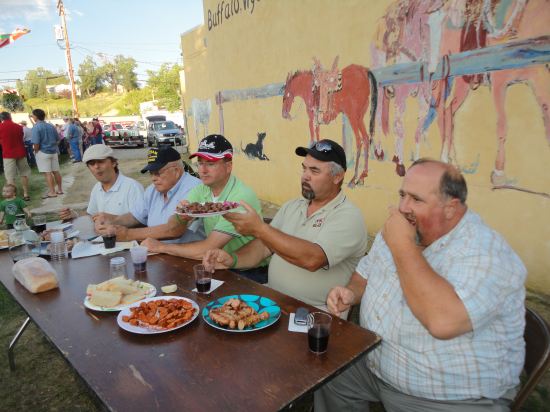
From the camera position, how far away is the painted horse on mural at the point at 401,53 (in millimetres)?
4578

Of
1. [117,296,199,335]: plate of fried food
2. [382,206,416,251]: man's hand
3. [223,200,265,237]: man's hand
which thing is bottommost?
[117,296,199,335]: plate of fried food

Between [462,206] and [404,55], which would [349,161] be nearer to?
[404,55]

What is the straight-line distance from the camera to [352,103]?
5691 mm

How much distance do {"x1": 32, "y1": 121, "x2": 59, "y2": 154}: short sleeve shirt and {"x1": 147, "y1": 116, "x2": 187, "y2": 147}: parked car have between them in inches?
456

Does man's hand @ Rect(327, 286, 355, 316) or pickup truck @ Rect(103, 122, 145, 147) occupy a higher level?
pickup truck @ Rect(103, 122, 145, 147)

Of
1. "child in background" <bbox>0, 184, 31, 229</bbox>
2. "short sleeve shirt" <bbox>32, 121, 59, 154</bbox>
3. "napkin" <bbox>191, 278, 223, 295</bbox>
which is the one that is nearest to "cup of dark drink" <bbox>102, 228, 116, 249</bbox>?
"napkin" <bbox>191, 278, 223, 295</bbox>

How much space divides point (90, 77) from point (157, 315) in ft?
287

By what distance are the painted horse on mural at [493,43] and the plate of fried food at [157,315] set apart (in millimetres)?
3513

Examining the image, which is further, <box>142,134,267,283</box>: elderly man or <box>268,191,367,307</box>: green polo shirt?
→ <box>142,134,267,283</box>: elderly man

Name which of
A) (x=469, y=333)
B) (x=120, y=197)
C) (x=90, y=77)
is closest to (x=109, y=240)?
(x=120, y=197)

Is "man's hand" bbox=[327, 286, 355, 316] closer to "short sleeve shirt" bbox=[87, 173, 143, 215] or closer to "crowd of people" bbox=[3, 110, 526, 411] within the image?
"crowd of people" bbox=[3, 110, 526, 411]

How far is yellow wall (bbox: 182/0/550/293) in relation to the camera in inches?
149

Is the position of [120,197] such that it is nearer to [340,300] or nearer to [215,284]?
[215,284]

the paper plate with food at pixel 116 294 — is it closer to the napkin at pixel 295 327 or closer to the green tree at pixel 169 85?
the napkin at pixel 295 327
